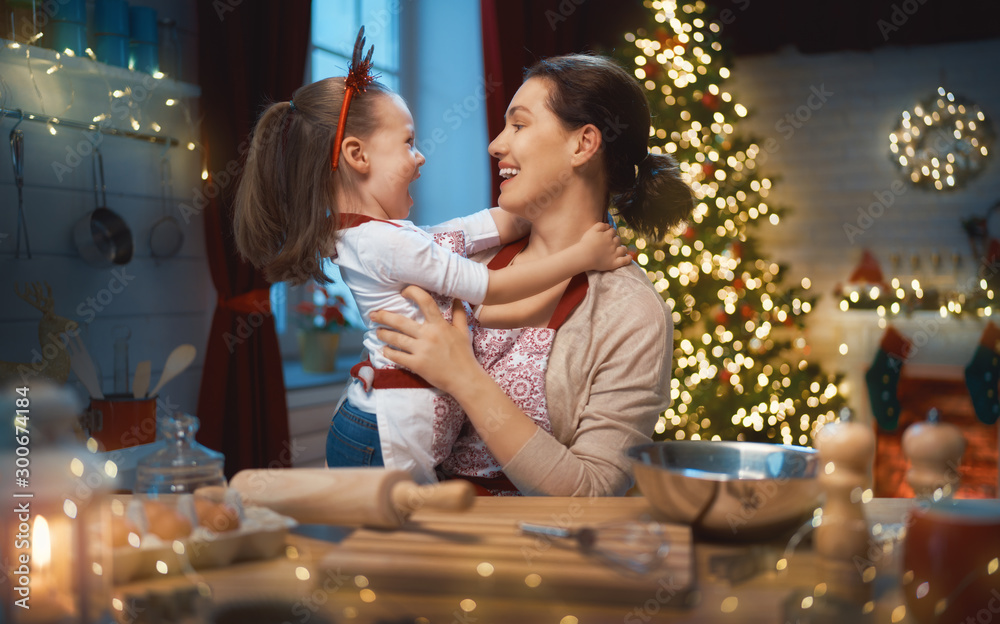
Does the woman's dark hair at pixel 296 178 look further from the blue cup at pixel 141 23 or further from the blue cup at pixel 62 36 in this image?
the blue cup at pixel 141 23

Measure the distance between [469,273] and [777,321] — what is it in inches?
129

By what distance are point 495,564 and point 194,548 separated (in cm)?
34

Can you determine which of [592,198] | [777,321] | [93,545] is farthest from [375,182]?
[777,321]

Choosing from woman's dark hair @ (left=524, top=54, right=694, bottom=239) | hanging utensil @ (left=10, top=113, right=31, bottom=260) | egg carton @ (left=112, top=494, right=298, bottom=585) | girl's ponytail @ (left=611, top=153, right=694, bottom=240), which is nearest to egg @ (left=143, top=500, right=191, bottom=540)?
egg carton @ (left=112, top=494, right=298, bottom=585)

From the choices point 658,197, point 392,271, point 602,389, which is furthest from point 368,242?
point 658,197

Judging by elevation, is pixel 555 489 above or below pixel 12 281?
below

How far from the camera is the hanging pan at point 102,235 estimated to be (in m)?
2.53

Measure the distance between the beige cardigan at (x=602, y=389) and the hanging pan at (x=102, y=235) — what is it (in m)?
1.82

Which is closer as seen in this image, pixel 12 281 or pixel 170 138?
pixel 12 281

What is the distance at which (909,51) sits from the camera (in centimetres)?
475

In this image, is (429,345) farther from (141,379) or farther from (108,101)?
(108,101)

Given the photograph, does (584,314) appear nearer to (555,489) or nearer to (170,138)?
(555,489)

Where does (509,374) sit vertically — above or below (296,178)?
below

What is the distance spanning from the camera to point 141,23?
8.64ft
